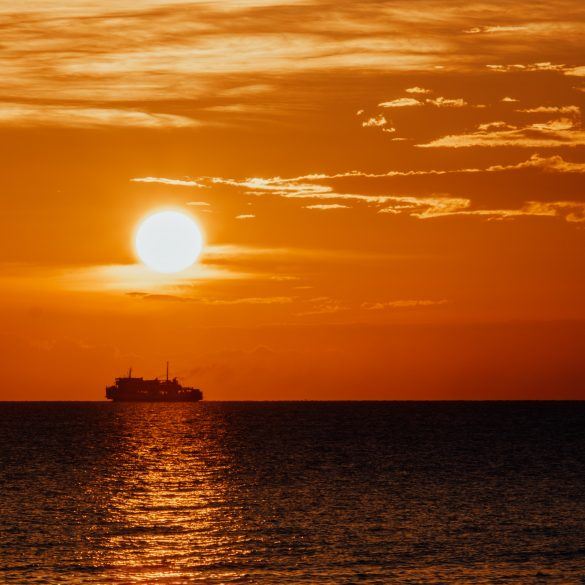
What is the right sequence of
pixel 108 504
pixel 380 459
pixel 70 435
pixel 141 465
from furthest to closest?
pixel 70 435 < pixel 380 459 < pixel 141 465 < pixel 108 504

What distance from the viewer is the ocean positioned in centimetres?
5212

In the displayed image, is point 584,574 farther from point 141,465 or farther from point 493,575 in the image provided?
point 141,465

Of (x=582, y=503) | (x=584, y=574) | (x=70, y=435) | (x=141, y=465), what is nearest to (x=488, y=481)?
(x=582, y=503)

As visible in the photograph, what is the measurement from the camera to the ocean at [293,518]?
5212 cm

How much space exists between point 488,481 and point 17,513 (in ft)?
146

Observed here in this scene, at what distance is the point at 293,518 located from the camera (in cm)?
7100

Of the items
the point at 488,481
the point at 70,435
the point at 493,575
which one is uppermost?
the point at 70,435

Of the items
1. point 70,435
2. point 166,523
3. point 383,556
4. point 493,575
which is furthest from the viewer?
point 70,435

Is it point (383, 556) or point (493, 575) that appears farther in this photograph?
point (383, 556)

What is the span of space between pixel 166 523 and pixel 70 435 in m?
134

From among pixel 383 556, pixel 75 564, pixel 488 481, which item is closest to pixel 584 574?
pixel 383 556

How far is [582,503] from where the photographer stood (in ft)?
263

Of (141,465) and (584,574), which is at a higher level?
(141,465)

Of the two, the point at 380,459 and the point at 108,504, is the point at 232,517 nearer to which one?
the point at 108,504
